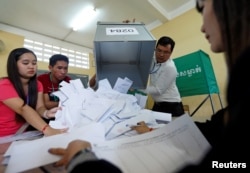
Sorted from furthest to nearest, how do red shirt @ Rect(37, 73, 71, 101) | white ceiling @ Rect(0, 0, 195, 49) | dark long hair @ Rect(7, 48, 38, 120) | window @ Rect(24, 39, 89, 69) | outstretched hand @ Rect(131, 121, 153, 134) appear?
1. window @ Rect(24, 39, 89, 69)
2. white ceiling @ Rect(0, 0, 195, 49)
3. red shirt @ Rect(37, 73, 71, 101)
4. dark long hair @ Rect(7, 48, 38, 120)
5. outstretched hand @ Rect(131, 121, 153, 134)

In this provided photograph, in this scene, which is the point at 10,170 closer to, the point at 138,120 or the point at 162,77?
the point at 138,120

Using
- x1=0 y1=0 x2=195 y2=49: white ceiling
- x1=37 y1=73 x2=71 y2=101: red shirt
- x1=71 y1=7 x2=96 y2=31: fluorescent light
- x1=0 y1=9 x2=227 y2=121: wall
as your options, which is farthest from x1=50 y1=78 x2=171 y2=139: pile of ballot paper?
x1=71 y1=7 x2=96 y2=31: fluorescent light

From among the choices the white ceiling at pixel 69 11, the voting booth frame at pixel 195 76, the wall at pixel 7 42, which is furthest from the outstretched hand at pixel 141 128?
the wall at pixel 7 42

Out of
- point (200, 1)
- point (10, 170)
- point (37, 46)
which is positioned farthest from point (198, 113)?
point (37, 46)

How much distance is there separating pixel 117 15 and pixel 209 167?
10.1ft

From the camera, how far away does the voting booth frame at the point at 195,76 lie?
5.67ft

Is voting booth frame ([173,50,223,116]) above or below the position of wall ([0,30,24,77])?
below

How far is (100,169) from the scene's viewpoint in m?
0.21

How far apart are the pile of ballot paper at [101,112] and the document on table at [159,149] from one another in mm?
128

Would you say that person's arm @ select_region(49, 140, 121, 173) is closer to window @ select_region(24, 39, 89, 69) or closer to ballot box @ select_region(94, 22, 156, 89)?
ballot box @ select_region(94, 22, 156, 89)

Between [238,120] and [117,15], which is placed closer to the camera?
[238,120]

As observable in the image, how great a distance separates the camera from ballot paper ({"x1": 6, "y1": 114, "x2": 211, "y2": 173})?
290 mm

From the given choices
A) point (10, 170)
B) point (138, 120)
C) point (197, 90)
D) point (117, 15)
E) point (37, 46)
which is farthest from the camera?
point (37, 46)

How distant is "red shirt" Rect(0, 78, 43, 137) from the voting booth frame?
5.25 ft
